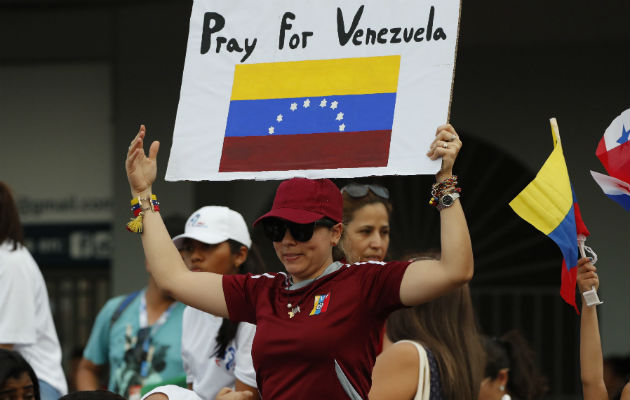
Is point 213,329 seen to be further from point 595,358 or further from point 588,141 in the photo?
point 588,141

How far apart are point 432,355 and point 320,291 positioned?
2.77ft

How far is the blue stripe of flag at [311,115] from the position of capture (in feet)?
11.2

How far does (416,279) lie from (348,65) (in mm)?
832

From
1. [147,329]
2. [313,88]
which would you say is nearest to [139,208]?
[313,88]

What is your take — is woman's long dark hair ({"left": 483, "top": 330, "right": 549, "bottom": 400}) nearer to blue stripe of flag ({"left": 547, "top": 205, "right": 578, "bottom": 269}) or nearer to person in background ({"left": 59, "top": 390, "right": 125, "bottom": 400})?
blue stripe of flag ({"left": 547, "top": 205, "right": 578, "bottom": 269})

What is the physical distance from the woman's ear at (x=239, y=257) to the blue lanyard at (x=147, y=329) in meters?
0.60

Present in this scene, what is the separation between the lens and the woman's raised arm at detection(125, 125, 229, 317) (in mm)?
3389

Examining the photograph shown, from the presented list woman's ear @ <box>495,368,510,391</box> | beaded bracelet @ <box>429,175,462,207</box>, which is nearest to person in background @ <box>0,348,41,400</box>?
beaded bracelet @ <box>429,175,462,207</box>

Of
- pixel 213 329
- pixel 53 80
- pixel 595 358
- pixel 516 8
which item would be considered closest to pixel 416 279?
pixel 595 358

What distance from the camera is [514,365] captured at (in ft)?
16.9

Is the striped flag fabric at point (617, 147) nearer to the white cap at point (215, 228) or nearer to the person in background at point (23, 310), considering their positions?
the white cap at point (215, 228)

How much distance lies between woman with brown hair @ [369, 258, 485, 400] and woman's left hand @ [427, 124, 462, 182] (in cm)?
94

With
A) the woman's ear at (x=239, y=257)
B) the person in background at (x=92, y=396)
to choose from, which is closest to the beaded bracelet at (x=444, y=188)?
the person in background at (x=92, y=396)

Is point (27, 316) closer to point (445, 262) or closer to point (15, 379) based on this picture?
point (15, 379)
